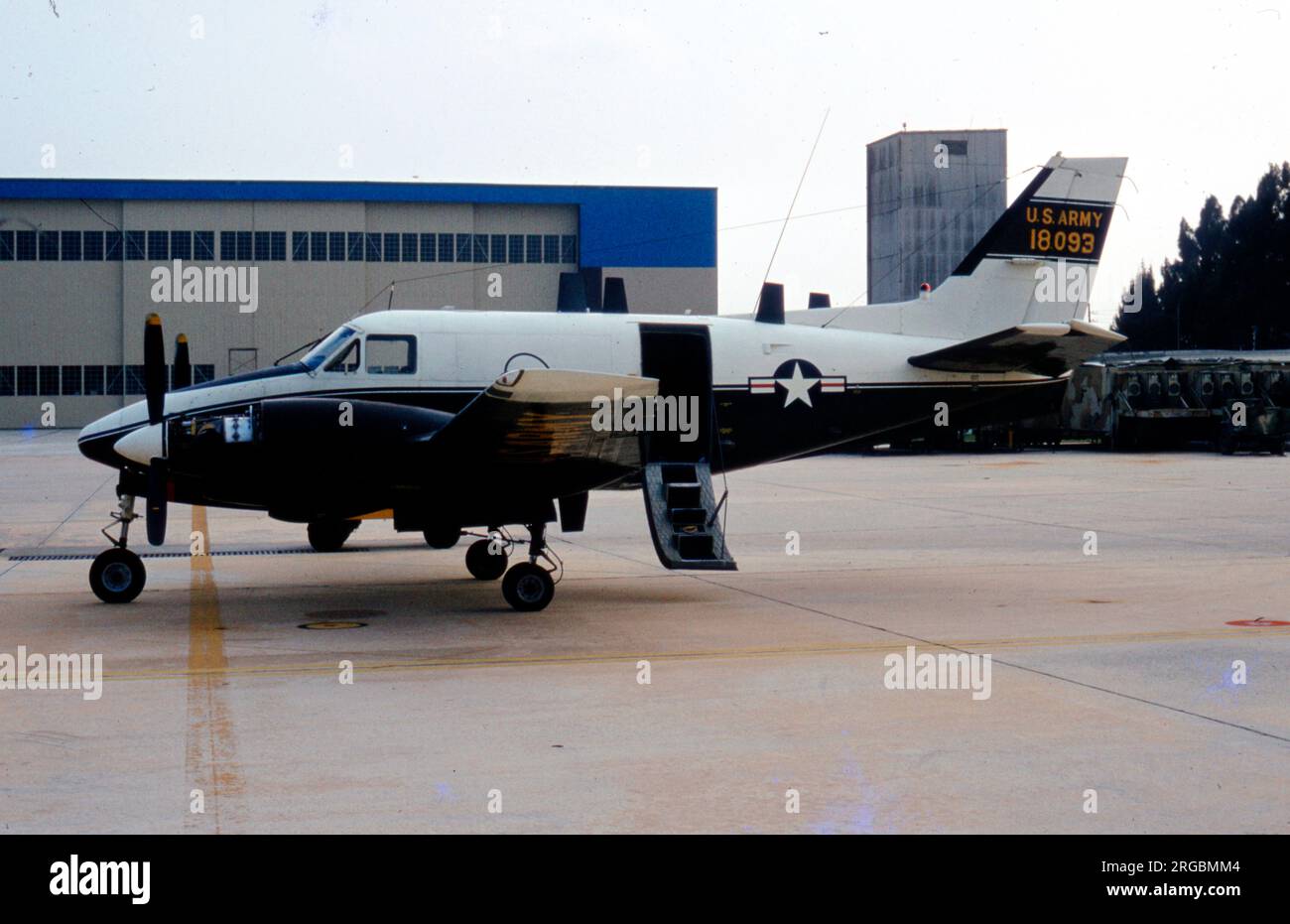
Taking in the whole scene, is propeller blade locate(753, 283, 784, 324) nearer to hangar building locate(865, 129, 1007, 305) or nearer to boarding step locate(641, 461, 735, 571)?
boarding step locate(641, 461, 735, 571)

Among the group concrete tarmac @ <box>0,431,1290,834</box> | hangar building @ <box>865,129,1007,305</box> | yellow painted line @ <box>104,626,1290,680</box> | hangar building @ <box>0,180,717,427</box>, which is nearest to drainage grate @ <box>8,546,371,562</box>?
concrete tarmac @ <box>0,431,1290,834</box>

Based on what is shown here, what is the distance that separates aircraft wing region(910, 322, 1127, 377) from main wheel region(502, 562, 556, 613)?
5.92m

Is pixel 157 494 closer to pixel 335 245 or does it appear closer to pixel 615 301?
pixel 615 301

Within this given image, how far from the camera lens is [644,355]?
15.7 meters

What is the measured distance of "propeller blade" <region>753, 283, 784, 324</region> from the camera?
16781mm

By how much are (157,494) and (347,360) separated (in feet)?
8.89

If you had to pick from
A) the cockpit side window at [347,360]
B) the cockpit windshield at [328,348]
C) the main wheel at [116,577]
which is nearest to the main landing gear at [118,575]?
the main wheel at [116,577]

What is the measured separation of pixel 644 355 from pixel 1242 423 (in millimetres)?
35950

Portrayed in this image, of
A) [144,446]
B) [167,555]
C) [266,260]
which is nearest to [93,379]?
[266,260]

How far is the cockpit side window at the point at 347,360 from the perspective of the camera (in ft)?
49.3

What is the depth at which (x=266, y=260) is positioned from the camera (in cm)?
6612

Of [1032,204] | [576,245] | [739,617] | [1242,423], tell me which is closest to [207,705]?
[739,617]

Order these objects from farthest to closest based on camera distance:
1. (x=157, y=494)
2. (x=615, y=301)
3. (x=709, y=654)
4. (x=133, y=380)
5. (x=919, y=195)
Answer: (x=919, y=195), (x=133, y=380), (x=615, y=301), (x=157, y=494), (x=709, y=654)
